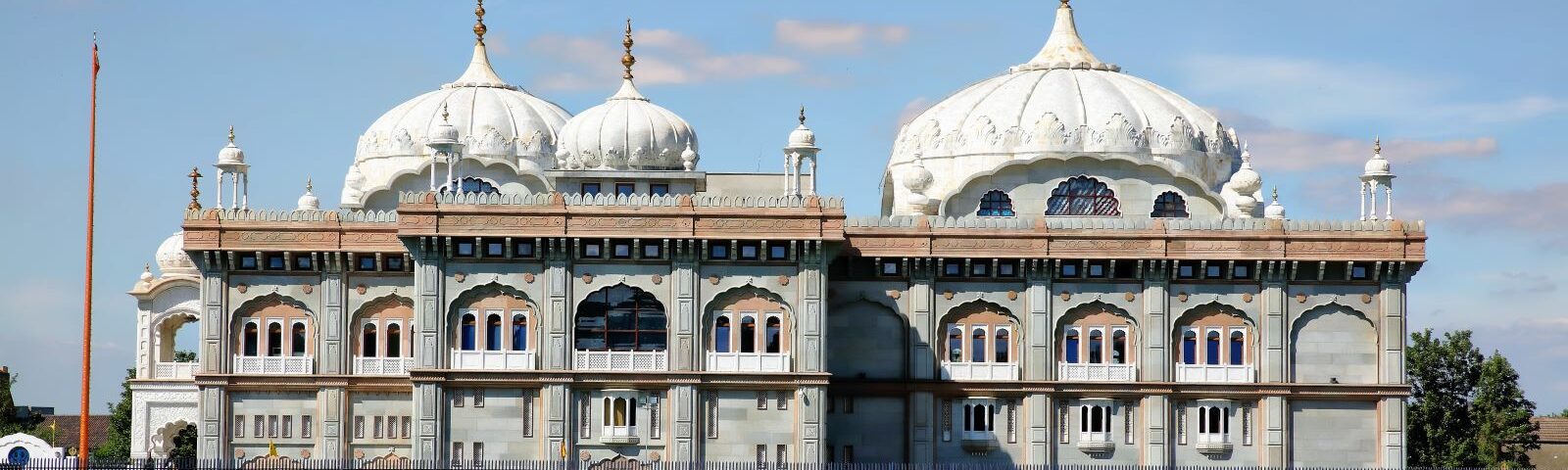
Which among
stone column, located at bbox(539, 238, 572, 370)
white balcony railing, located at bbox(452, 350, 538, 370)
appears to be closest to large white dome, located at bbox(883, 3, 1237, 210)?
stone column, located at bbox(539, 238, 572, 370)

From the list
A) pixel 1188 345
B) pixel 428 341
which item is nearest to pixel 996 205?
pixel 1188 345

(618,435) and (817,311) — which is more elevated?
(817,311)

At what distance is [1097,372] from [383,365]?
63.8 feet

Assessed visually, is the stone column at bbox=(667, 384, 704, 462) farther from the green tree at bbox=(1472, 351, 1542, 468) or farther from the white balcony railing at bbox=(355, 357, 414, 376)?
the green tree at bbox=(1472, 351, 1542, 468)

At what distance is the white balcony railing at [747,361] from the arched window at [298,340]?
11927 mm

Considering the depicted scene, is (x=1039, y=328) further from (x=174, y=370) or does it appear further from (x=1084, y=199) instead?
(x=174, y=370)

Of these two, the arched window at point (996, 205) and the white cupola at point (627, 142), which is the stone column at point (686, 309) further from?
the arched window at point (996, 205)

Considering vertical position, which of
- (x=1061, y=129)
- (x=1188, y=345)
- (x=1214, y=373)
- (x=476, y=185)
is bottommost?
(x=1214, y=373)

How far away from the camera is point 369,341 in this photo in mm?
69625

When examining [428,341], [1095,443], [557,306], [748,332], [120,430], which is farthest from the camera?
[120,430]

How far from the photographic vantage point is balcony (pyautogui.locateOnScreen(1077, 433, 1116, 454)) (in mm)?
68250

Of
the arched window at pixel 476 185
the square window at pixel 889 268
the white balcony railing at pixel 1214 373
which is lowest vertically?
the white balcony railing at pixel 1214 373

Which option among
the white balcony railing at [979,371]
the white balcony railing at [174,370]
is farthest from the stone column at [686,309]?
the white balcony railing at [174,370]

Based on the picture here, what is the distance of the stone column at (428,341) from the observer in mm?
64375
